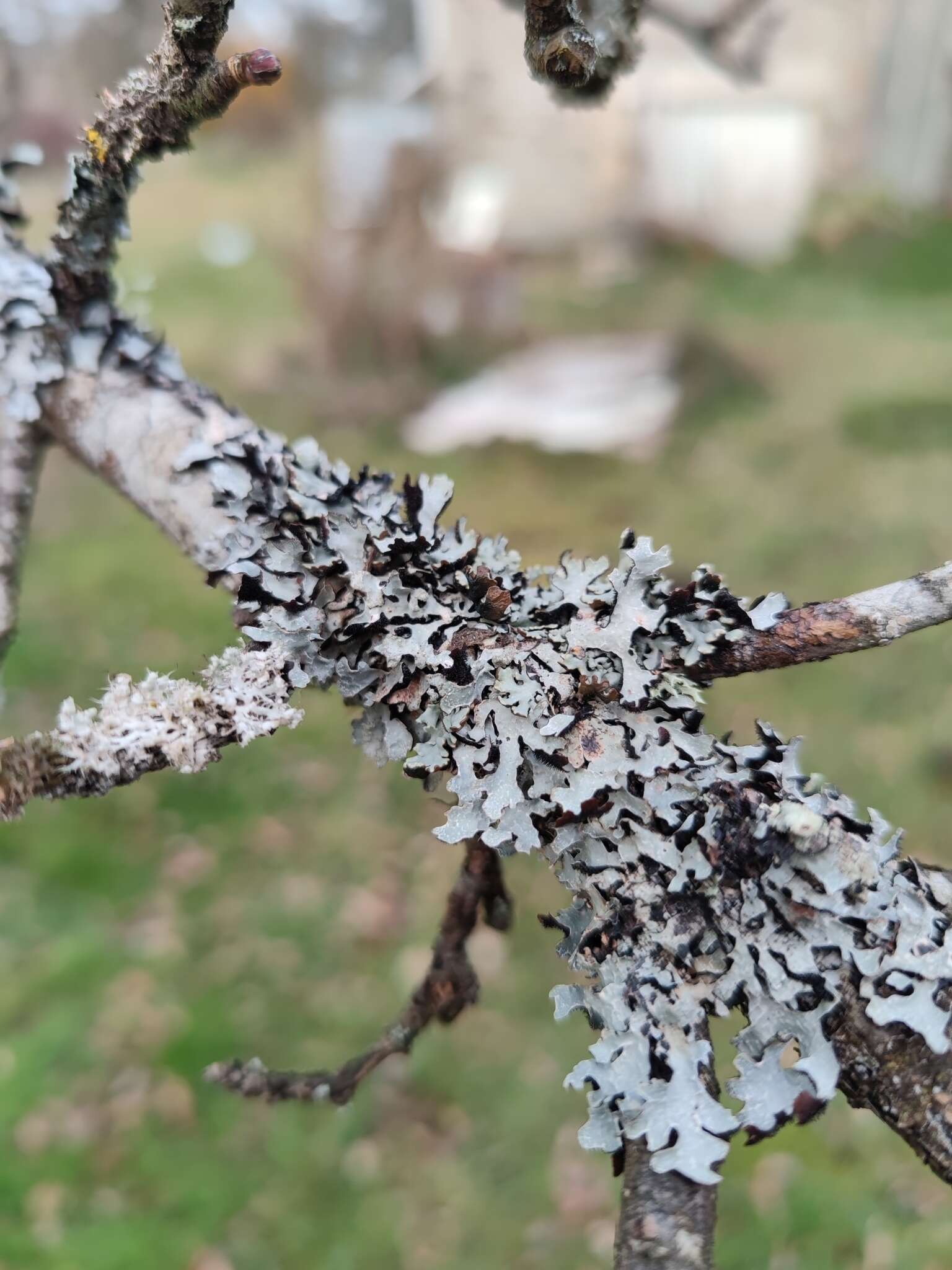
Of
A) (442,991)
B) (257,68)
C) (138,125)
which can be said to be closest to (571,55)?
(257,68)

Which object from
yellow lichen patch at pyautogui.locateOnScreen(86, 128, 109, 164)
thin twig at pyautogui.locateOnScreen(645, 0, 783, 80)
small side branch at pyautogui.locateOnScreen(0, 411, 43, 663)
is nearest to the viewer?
yellow lichen patch at pyautogui.locateOnScreen(86, 128, 109, 164)

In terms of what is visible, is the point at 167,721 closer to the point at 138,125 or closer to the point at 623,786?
the point at 623,786

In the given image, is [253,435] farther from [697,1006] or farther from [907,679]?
[907,679]

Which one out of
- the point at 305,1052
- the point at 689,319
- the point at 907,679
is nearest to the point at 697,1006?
the point at 305,1052

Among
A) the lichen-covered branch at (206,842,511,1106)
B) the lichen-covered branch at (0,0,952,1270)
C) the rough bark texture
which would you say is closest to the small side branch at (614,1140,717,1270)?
the lichen-covered branch at (0,0,952,1270)

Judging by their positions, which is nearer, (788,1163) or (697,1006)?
(697,1006)

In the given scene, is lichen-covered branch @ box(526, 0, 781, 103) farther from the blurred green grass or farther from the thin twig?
the blurred green grass

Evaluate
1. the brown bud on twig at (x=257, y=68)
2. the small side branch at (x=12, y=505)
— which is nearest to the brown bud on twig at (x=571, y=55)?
the brown bud on twig at (x=257, y=68)
